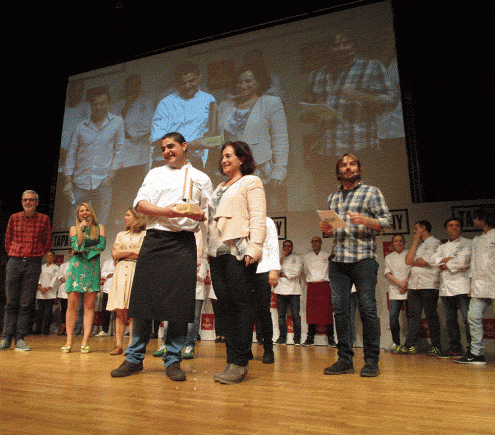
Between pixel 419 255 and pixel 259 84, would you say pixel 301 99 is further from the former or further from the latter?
pixel 419 255

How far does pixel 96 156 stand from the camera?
7.32 m

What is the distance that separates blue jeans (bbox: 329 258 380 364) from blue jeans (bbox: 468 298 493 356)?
1.61 m

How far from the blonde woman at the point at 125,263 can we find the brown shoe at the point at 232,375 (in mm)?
1584

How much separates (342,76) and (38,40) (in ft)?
16.4

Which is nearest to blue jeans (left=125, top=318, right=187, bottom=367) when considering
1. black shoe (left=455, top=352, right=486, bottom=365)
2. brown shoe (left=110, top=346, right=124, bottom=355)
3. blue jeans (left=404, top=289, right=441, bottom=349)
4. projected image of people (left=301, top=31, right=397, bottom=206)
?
brown shoe (left=110, top=346, right=124, bottom=355)

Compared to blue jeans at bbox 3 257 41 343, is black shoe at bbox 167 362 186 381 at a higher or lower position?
lower

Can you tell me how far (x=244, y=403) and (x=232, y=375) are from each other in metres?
0.49

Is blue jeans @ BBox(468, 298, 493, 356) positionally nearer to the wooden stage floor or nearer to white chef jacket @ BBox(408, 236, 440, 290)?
white chef jacket @ BBox(408, 236, 440, 290)

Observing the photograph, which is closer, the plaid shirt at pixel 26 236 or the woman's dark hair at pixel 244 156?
the woman's dark hair at pixel 244 156

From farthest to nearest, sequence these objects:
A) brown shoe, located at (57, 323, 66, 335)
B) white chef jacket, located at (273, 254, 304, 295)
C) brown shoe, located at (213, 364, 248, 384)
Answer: brown shoe, located at (57, 323, 66, 335), white chef jacket, located at (273, 254, 304, 295), brown shoe, located at (213, 364, 248, 384)

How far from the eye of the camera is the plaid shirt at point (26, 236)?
3.90 m

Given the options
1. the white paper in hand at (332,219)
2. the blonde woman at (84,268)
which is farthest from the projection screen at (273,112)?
the white paper in hand at (332,219)

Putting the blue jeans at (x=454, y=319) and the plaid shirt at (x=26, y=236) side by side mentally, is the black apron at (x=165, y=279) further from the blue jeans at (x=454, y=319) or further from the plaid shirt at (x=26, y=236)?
the blue jeans at (x=454, y=319)

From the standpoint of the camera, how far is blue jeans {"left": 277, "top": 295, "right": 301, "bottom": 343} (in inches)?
223
